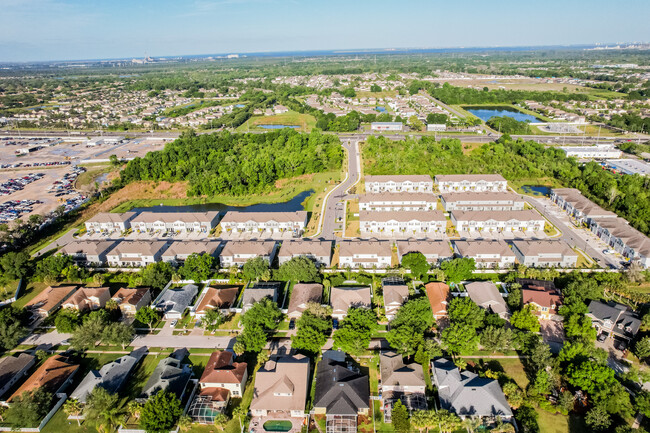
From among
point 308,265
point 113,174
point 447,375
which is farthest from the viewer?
point 113,174

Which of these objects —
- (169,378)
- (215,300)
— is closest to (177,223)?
(215,300)

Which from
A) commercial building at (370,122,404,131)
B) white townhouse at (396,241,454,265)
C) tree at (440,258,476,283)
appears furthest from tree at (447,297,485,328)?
commercial building at (370,122,404,131)

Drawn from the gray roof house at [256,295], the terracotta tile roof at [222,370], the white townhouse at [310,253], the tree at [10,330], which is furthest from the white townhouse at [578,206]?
the tree at [10,330]

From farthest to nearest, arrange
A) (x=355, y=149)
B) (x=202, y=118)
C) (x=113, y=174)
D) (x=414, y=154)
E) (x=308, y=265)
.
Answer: (x=202, y=118) → (x=355, y=149) → (x=113, y=174) → (x=414, y=154) → (x=308, y=265)

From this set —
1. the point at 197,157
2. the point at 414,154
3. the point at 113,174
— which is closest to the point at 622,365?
the point at 414,154

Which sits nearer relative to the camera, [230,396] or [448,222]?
[230,396]

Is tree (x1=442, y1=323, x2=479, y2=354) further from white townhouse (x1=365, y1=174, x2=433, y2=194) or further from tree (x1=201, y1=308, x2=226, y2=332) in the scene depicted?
white townhouse (x1=365, y1=174, x2=433, y2=194)

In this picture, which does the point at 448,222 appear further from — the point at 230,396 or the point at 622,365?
the point at 230,396

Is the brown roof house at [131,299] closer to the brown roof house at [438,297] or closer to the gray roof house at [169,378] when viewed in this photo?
the gray roof house at [169,378]
